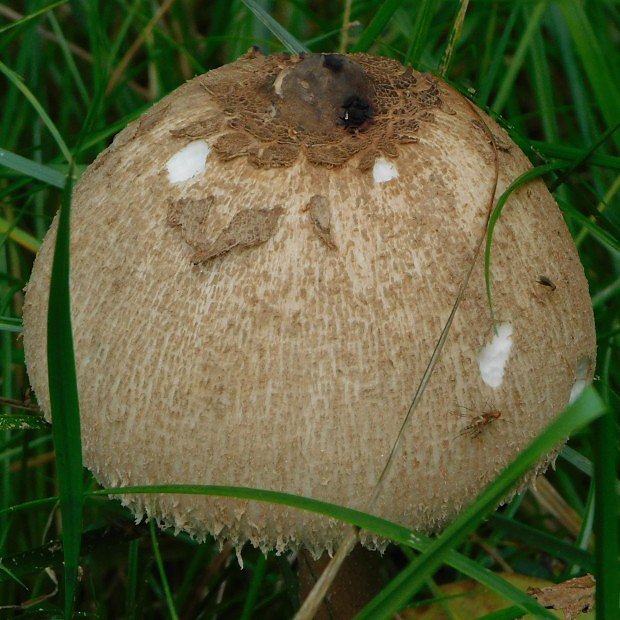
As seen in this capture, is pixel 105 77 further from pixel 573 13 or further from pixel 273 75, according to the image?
pixel 573 13

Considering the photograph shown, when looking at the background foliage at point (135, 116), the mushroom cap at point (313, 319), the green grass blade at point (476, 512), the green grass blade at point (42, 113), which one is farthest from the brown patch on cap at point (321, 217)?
the green grass blade at point (42, 113)

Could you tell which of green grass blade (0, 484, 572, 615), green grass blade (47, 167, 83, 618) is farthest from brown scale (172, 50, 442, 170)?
green grass blade (0, 484, 572, 615)

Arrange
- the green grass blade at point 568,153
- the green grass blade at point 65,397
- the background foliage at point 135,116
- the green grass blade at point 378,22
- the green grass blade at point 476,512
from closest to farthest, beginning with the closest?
the green grass blade at point 476,512 < the green grass blade at point 65,397 < the background foliage at point 135,116 < the green grass blade at point 568,153 < the green grass blade at point 378,22

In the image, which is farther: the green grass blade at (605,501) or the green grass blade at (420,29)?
the green grass blade at (420,29)

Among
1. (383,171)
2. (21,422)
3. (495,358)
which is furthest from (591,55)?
(21,422)

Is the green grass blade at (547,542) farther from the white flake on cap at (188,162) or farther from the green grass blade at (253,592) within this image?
the white flake on cap at (188,162)
